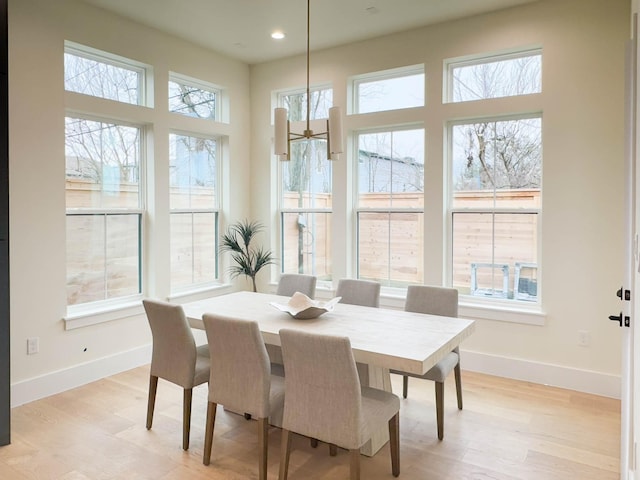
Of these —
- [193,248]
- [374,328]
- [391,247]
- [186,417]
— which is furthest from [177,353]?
[391,247]

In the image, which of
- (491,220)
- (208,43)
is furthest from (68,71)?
(491,220)

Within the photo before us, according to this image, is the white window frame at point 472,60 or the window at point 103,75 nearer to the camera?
the window at point 103,75

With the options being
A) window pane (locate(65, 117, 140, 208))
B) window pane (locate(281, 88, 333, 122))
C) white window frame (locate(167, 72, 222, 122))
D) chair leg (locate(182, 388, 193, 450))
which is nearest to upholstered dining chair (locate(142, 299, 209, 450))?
chair leg (locate(182, 388, 193, 450))

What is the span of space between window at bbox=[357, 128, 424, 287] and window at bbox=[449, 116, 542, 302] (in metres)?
0.36

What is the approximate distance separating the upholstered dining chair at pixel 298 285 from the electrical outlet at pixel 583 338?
86.6 inches

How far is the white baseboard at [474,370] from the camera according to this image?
3.54 metres

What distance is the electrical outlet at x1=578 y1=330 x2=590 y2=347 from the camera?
370 cm

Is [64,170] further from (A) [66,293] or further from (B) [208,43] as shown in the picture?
(B) [208,43]

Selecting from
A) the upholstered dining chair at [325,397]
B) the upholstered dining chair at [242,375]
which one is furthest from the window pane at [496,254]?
the upholstered dining chair at [242,375]

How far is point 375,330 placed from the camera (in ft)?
8.91

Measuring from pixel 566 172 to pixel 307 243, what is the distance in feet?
8.98

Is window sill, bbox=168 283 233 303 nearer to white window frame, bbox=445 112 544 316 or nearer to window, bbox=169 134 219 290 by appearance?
window, bbox=169 134 219 290

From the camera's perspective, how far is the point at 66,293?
3.78 metres

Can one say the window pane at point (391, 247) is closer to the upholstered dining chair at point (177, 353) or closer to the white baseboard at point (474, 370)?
the white baseboard at point (474, 370)
